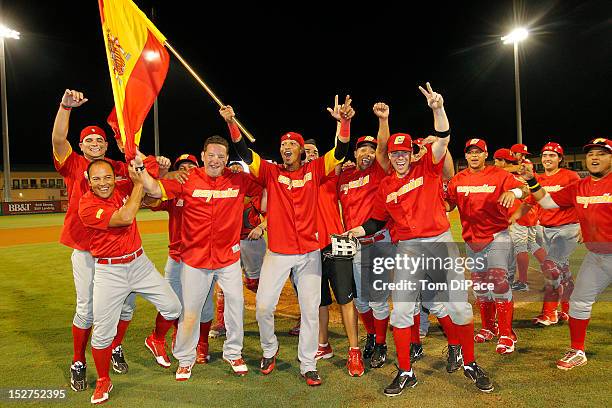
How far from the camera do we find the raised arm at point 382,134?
4801 mm

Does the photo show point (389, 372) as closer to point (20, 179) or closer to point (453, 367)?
point (453, 367)

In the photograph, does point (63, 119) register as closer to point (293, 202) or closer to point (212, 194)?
point (212, 194)

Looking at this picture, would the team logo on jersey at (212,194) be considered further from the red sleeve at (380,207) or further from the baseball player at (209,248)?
the red sleeve at (380,207)

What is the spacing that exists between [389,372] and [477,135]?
51.2 meters

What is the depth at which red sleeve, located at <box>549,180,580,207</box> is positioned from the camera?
519 centimetres

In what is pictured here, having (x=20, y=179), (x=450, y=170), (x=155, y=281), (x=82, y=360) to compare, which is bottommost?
(x=82, y=360)

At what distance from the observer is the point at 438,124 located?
439cm

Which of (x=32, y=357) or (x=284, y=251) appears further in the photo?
(x=32, y=357)

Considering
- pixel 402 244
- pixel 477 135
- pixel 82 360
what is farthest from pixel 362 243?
pixel 477 135

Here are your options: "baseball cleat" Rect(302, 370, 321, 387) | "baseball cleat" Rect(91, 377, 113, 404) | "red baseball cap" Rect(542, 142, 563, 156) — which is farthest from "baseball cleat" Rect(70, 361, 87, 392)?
"red baseball cap" Rect(542, 142, 563, 156)

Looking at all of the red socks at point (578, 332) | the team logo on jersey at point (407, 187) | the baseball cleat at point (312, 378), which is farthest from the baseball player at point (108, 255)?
the red socks at point (578, 332)

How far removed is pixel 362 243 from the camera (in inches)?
214

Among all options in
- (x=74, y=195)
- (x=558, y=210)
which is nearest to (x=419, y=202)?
(x=558, y=210)

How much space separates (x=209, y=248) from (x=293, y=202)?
3.46 ft
